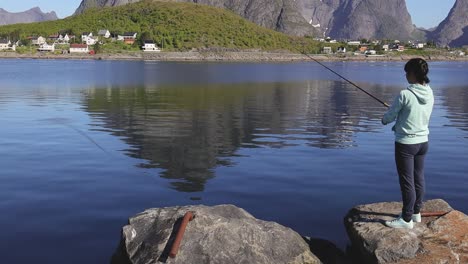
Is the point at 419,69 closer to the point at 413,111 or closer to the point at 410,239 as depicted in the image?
the point at 413,111

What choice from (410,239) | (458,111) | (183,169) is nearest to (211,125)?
(183,169)

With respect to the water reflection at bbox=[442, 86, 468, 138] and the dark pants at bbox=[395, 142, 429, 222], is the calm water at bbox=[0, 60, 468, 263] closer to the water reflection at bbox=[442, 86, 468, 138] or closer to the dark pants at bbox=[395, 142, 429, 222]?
the water reflection at bbox=[442, 86, 468, 138]

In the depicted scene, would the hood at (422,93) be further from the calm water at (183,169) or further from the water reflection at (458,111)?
the water reflection at (458,111)

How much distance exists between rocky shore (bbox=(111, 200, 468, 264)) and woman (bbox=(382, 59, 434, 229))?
38 cm

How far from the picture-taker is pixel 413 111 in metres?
8.31

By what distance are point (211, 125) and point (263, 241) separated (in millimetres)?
18346

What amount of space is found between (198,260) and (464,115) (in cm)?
3119

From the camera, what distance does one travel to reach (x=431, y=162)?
17.9 m

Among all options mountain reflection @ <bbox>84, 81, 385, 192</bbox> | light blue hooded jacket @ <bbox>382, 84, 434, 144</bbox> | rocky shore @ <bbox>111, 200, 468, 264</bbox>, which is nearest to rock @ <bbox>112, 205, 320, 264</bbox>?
rocky shore @ <bbox>111, 200, 468, 264</bbox>

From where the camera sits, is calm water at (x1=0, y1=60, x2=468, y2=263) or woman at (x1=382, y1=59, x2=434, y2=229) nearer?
woman at (x1=382, y1=59, x2=434, y2=229)

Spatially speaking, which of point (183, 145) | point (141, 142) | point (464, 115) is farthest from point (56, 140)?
point (464, 115)

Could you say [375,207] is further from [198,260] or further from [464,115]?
[464,115]

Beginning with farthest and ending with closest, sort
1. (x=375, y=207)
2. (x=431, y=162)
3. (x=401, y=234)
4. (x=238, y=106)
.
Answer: (x=238, y=106) < (x=431, y=162) < (x=375, y=207) < (x=401, y=234)

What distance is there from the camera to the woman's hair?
8227 mm
